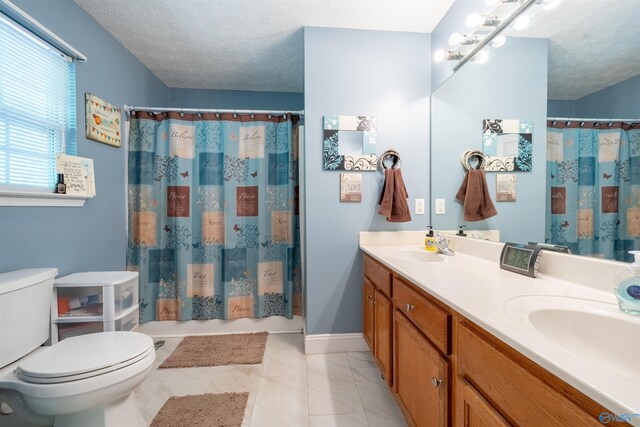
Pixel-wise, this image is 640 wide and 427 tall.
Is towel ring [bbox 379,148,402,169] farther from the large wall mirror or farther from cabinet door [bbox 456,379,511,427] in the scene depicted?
cabinet door [bbox 456,379,511,427]

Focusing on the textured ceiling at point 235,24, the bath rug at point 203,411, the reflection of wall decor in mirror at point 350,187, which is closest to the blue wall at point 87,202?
the textured ceiling at point 235,24

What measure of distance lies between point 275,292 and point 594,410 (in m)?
2.02

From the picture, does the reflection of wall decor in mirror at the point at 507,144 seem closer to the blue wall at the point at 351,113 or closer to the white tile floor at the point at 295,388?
the blue wall at the point at 351,113

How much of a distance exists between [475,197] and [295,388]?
5.09 feet

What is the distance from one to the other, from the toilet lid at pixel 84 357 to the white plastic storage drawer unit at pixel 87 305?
24 cm

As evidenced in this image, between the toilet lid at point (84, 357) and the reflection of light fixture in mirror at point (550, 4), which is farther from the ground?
the reflection of light fixture in mirror at point (550, 4)

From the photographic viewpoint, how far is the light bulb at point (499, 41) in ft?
4.04

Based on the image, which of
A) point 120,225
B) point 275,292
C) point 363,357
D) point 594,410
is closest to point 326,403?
point 363,357

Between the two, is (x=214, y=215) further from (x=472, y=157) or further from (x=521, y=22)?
(x=521, y=22)

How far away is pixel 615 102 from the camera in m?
0.78

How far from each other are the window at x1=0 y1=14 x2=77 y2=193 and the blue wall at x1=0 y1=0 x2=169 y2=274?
0.08 m

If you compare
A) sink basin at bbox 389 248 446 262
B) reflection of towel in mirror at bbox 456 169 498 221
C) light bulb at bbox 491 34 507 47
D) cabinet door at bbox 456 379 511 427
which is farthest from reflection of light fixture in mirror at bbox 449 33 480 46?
cabinet door at bbox 456 379 511 427

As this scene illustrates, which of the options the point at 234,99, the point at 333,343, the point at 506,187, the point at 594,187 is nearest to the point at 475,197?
the point at 506,187

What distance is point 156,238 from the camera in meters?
2.13
